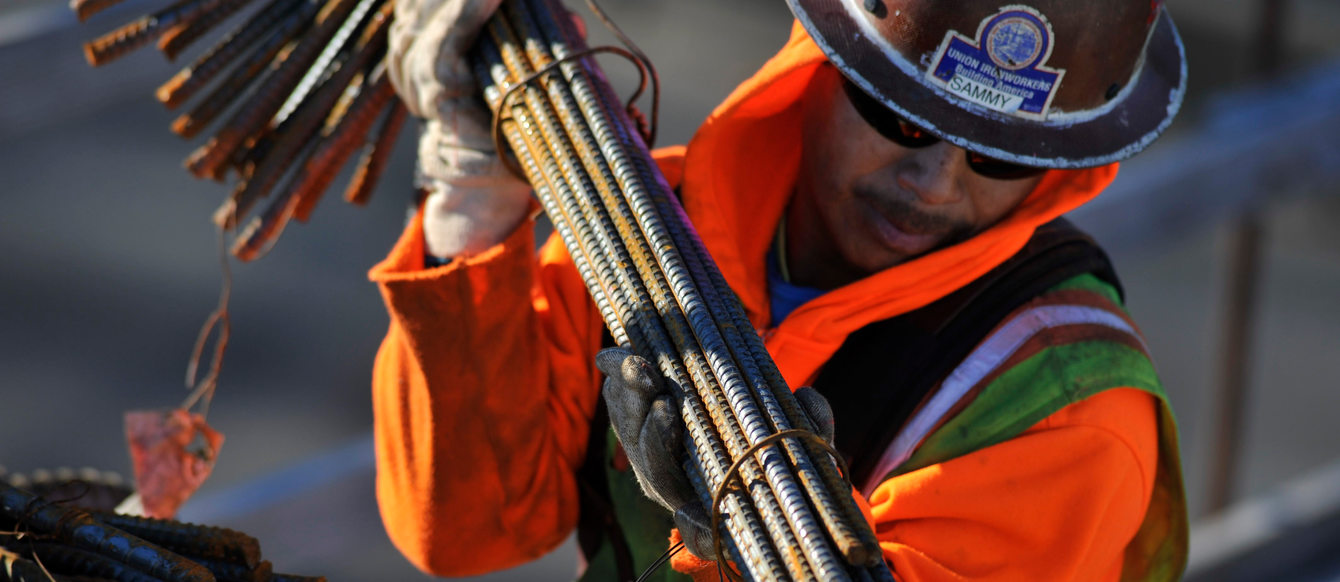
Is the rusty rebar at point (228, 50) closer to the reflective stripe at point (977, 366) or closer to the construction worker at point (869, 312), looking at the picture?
the construction worker at point (869, 312)

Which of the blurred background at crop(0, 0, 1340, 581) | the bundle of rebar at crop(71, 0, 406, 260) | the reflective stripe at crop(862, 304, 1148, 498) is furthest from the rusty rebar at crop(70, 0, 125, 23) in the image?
the reflective stripe at crop(862, 304, 1148, 498)

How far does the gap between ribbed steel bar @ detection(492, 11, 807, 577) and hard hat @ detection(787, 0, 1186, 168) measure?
15.9 inches

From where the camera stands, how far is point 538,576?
17.3 ft

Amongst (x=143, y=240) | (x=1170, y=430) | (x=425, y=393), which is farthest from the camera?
(x=143, y=240)

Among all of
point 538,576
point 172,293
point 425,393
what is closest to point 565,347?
point 425,393

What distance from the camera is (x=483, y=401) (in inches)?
85.2

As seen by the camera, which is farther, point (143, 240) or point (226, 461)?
point (143, 240)

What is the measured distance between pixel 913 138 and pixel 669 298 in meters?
0.57

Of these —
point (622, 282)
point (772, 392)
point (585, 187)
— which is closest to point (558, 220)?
point (585, 187)

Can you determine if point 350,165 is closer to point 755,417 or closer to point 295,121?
point 295,121

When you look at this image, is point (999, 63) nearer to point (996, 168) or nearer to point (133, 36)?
point (996, 168)

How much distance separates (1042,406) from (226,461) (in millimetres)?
4610

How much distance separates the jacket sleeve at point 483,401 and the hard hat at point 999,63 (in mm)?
654

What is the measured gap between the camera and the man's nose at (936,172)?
78.4 inches
